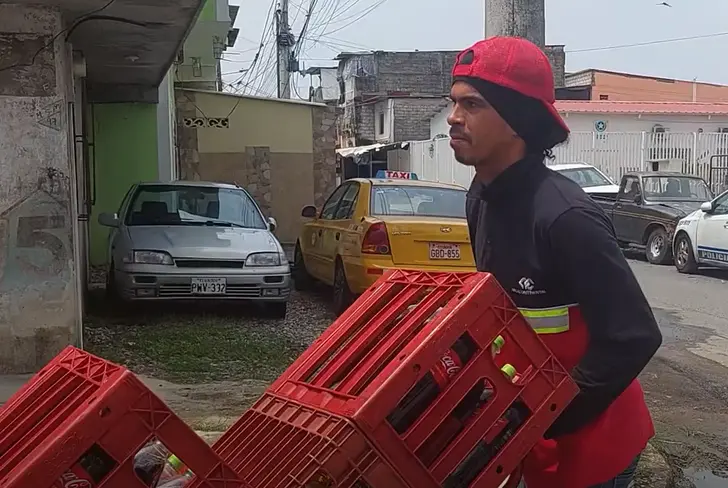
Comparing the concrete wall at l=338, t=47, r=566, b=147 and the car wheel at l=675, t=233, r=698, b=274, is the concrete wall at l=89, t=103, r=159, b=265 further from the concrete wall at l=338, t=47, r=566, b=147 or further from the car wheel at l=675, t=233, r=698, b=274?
the concrete wall at l=338, t=47, r=566, b=147

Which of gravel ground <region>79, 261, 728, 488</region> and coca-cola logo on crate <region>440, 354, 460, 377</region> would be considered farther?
gravel ground <region>79, 261, 728, 488</region>

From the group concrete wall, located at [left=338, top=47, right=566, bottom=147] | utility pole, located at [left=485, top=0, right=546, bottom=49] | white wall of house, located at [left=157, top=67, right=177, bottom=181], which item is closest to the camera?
utility pole, located at [left=485, top=0, right=546, bottom=49]

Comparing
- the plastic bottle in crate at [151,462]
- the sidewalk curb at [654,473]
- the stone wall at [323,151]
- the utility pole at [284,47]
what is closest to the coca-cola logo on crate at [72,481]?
the plastic bottle in crate at [151,462]

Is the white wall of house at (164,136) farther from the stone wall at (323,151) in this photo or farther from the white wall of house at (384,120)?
the white wall of house at (384,120)

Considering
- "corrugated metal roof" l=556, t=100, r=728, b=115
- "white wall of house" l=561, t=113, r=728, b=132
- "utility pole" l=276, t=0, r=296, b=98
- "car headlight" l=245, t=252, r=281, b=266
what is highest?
"utility pole" l=276, t=0, r=296, b=98

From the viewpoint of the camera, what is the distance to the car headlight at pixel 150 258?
349 inches

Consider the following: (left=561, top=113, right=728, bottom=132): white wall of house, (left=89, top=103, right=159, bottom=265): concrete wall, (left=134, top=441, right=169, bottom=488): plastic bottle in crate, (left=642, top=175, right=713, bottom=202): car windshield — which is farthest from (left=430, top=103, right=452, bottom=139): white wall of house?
(left=134, top=441, right=169, bottom=488): plastic bottle in crate

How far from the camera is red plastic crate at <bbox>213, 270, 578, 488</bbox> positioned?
1868 millimetres

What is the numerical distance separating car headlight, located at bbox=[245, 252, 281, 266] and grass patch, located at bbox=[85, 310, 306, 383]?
0.60 m

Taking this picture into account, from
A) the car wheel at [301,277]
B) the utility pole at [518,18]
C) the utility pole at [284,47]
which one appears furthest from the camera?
the utility pole at [284,47]

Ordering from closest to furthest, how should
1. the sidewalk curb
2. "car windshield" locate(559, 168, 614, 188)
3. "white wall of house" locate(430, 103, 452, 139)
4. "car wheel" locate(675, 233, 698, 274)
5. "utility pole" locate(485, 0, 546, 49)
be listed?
1. the sidewalk curb
2. "utility pole" locate(485, 0, 546, 49)
3. "car wheel" locate(675, 233, 698, 274)
4. "car windshield" locate(559, 168, 614, 188)
5. "white wall of house" locate(430, 103, 452, 139)

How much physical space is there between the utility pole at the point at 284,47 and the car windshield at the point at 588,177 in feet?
30.6

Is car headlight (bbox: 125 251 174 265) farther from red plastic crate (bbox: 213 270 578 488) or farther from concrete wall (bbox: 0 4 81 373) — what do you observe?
red plastic crate (bbox: 213 270 578 488)

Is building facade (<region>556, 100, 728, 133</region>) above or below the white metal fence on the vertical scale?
above
